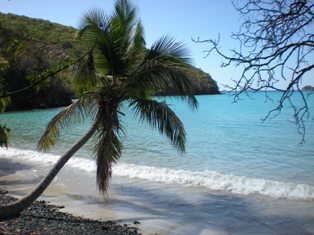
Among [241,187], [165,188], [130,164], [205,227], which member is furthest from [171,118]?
[130,164]

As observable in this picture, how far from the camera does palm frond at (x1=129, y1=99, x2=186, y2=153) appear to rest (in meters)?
7.84

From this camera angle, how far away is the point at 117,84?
8.16 metres

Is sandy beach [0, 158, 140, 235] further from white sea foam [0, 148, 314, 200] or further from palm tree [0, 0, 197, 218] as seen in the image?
A: white sea foam [0, 148, 314, 200]

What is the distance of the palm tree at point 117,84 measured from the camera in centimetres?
771

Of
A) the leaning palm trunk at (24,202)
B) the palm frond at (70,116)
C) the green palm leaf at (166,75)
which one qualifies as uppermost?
the green palm leaf at (166,75)

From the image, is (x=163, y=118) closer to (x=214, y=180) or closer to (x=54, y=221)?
(x=54, y=221)

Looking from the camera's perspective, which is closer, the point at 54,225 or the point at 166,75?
the point at 54,225

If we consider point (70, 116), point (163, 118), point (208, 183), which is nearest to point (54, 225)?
point (70, 116)

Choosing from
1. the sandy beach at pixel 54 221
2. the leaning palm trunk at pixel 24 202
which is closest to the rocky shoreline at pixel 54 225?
the sandy beach at pixel 54 221

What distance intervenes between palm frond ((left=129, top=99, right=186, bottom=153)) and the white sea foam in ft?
13.1

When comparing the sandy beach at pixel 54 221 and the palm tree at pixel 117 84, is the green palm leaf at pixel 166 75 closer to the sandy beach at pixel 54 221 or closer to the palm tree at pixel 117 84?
the palm tree at pixel 117 84

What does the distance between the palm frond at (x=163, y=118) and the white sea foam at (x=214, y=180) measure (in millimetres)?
3995

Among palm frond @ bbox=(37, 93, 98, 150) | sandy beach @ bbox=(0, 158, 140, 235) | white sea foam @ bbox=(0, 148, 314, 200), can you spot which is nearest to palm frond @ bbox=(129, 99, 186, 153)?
palm frond @ bbox=(37, 93, 98, 150)

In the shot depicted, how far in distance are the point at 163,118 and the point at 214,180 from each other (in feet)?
17.5
